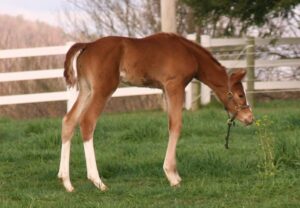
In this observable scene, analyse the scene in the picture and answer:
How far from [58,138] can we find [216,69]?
11.0ft

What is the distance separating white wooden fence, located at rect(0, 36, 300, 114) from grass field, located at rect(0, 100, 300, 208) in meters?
5.75

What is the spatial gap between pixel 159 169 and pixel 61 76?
9932mm

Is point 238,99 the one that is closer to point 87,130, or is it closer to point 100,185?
point 87,130

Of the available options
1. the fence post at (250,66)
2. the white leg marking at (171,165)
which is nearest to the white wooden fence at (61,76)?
the fence post at (250,66)

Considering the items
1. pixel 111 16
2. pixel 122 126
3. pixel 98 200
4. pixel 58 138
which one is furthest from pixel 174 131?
pixel 111 16

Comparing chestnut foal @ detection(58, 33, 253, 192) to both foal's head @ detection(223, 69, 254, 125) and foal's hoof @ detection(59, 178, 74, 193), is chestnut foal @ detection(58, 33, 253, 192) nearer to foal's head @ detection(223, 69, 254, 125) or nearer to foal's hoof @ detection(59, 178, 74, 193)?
foal's hoof @ detection(59, 178, 74, 193)

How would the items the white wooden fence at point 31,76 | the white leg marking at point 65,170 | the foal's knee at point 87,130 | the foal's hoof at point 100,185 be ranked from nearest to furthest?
the foal's hoof at point 100,185 → the white leg marking at point 65,170 → the foal's knee at point 87,130 → the white wooden fence at point 31,76

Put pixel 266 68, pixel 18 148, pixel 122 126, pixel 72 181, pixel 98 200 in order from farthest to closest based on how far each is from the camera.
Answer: pixel 266 68, pixel 122 126, pixel 18 148, pixel 72 181, pixel 98 200

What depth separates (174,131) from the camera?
7141 millimetres

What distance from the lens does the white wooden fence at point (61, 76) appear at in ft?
56.7

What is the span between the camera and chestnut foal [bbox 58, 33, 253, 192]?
22.7ft

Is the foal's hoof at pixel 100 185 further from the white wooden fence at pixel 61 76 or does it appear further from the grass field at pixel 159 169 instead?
the white wooden fence at pixel 61 76

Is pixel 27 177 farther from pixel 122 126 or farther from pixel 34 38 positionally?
pixel 34 38

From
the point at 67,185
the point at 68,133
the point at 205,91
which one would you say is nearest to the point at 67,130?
the point at 68,133
